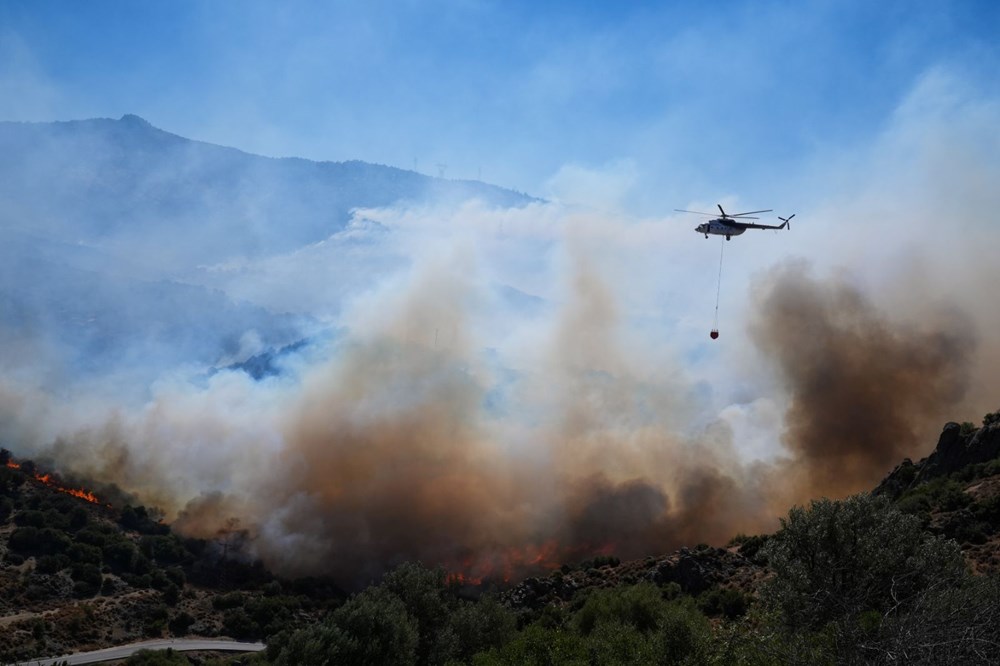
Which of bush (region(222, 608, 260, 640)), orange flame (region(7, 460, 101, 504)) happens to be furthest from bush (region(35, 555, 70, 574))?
orange flame (region(7, 460, 101, 504))

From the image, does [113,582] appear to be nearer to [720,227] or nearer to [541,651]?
[541,651]

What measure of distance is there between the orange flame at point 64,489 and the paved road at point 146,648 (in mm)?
39236

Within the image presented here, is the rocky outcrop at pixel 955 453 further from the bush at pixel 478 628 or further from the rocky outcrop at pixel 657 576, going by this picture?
the bush at pixel 478 628

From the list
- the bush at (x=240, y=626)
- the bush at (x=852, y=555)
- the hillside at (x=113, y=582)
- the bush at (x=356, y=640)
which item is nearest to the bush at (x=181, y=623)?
the hillside at (x=113, y=582)

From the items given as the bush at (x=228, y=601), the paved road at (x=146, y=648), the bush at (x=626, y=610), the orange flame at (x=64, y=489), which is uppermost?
the orange flame at (x=64, y=489)

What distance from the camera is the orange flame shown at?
334 ft

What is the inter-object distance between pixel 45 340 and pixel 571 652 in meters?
178

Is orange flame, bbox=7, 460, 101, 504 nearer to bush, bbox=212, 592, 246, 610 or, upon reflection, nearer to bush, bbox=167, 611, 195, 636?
bush, bbox=212, 592, 246, 610

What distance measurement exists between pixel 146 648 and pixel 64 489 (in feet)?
164

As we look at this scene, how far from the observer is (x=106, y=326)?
19512 centimetres

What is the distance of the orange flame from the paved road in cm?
3924

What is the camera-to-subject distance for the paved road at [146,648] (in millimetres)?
62031

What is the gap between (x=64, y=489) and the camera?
10344 centimetres

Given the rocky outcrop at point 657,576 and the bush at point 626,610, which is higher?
the rocky outcrop at point 657,576
